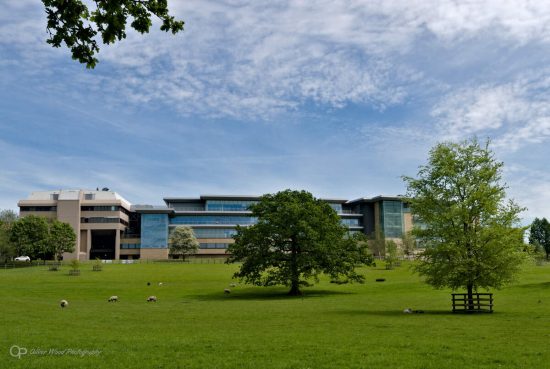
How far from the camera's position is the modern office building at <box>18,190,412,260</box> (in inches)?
6496

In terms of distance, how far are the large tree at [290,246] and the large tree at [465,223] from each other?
22.6 meters

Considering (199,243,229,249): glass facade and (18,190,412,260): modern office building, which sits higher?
(18,190,412,260): modern office building

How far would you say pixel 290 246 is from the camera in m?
61.8

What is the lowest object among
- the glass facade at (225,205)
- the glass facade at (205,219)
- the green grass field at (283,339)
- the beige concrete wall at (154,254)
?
the green grass field at (283,339)

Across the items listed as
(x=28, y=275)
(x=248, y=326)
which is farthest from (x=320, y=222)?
(x=28, y=275)

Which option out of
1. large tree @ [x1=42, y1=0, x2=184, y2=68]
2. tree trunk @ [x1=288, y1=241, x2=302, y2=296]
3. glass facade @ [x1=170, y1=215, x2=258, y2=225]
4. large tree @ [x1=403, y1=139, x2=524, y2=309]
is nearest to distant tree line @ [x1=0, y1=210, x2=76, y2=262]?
glass facade @ [x1=170, y1=215, x2=258, y2=225]

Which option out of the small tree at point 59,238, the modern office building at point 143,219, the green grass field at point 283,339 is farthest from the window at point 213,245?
the green grass field at point 283,339

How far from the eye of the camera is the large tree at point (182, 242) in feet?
522

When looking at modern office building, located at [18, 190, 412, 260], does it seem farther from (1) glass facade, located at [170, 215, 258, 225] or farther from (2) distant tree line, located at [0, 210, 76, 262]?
(2) distant tree line, located at [0, 210, 76, 262]

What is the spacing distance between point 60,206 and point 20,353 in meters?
157

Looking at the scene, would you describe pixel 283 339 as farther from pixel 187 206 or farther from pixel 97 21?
pixel 187 206

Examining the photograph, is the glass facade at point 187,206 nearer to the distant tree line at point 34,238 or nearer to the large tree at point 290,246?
the distant tree line at point 34,238

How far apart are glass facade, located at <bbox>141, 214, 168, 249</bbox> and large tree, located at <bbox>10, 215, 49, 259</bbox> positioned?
51.3 m

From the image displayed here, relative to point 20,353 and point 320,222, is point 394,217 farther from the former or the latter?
point 20,353
